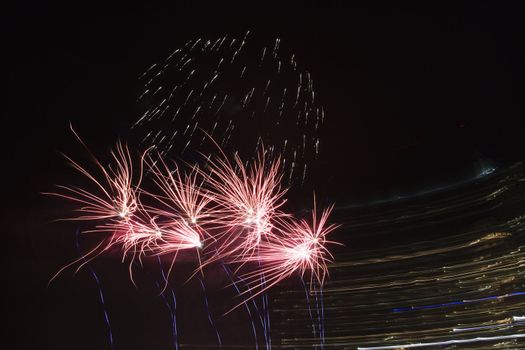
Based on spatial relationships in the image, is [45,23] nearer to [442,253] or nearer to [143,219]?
[143,219]

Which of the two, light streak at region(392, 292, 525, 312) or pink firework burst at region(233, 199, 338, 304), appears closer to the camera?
light streak at region(392, 292, 525, 312)

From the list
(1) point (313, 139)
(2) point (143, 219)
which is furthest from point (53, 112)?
(1) point (313, 139)

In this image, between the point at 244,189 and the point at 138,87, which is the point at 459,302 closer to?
the point at 244,189

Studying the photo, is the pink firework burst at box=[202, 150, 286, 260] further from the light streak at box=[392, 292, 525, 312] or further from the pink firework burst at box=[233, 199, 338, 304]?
the light streak at box=[392, 292, 525, 312]

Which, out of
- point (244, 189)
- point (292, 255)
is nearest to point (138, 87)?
point (244, 189)

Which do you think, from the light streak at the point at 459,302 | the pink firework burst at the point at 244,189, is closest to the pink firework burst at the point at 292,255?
the pink firework burst at the point at 244,189

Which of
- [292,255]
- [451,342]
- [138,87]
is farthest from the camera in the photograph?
[292,255]

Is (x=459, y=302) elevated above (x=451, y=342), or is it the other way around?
(x=459, y=302)

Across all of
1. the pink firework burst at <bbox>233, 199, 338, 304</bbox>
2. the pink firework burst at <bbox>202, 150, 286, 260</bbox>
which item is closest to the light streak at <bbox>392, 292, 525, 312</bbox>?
the pink firework burst at <bbox>233, 199, 338, 304</bbox>

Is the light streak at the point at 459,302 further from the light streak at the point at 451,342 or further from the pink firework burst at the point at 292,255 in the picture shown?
the pink firework burst at the point at 292,255
